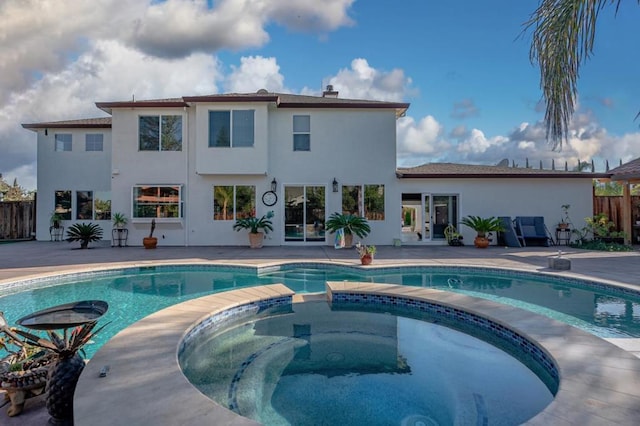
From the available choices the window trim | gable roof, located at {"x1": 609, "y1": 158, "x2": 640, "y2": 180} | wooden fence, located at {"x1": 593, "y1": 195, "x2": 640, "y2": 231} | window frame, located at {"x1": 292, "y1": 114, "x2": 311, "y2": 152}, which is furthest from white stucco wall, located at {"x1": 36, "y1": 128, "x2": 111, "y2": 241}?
wooden fence, located at {"x1": 593, "y1": 195, "x2": 640, "y2": 231}

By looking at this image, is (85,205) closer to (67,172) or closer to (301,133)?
(67,172)

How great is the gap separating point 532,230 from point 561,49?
40.6ft

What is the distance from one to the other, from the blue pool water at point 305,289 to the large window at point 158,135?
626 cm

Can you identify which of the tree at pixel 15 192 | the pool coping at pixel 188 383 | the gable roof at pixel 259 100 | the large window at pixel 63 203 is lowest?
the pool coping at pixel 188 383

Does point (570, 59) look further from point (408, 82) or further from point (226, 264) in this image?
point (408, 82)

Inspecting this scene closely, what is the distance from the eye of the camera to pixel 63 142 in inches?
631

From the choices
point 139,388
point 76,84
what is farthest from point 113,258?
point 76,84

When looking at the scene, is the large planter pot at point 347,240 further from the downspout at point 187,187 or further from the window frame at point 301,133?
the downspout at point 187,187

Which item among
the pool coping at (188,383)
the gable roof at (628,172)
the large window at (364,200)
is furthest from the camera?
the large window at (364,200)

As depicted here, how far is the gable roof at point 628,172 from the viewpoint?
12.4 m

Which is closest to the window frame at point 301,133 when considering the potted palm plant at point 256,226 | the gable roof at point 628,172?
the potted palm plant at point 256,226

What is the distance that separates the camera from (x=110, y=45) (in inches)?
610

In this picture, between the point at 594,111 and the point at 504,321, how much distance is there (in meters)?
2.53

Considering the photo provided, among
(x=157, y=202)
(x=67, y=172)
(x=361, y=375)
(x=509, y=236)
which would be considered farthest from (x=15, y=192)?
(x=361, y=375)
